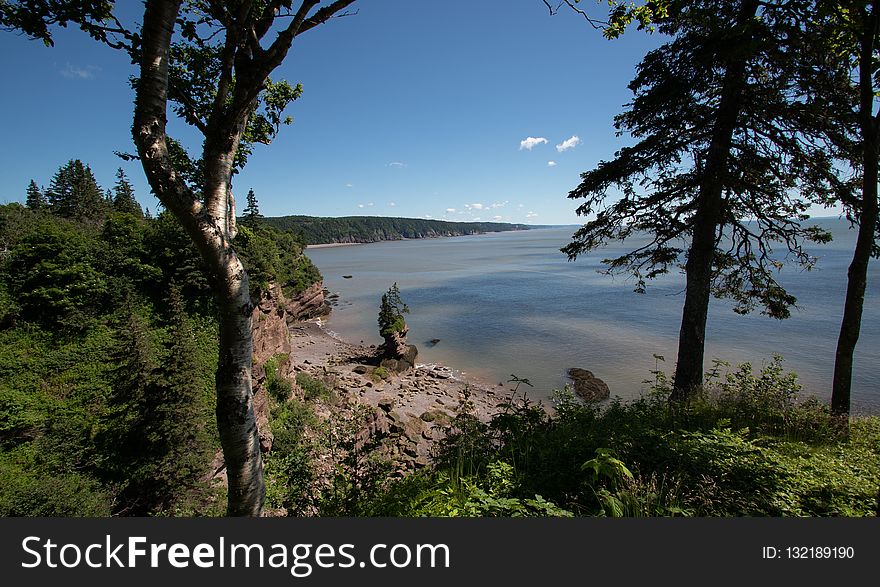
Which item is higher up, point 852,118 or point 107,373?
point 852,118

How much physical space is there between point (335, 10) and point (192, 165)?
3507 millimetres

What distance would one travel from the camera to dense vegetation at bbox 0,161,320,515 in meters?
9.73

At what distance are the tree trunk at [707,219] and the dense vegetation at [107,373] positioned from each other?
9.75m

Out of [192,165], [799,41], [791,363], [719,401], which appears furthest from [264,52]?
[791,363]

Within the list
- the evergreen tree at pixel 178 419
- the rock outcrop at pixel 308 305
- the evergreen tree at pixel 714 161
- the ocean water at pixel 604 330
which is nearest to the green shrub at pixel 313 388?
the ocean water at pixel 604 330

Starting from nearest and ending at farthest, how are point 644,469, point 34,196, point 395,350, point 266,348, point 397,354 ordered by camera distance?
1. point 644,469
2. point 266,348
3. point 397,354
4. point 395,350
5. point 34,196

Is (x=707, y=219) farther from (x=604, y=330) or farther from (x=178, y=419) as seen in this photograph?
(x=604, y=330)

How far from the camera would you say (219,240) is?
308cm

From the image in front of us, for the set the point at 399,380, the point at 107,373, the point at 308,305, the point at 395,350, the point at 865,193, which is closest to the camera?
the point at 865,193

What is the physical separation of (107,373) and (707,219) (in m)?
20.3

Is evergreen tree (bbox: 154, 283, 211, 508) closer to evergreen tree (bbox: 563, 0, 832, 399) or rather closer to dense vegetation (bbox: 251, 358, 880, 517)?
dense vegetation (bbox: 251, 358, 880, 517)

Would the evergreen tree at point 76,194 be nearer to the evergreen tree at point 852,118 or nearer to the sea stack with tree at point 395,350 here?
the sea stack with tree at point 395,350

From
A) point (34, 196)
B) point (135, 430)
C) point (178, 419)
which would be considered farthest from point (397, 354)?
point (34, 196)

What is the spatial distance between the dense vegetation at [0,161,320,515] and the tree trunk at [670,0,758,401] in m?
9.75
